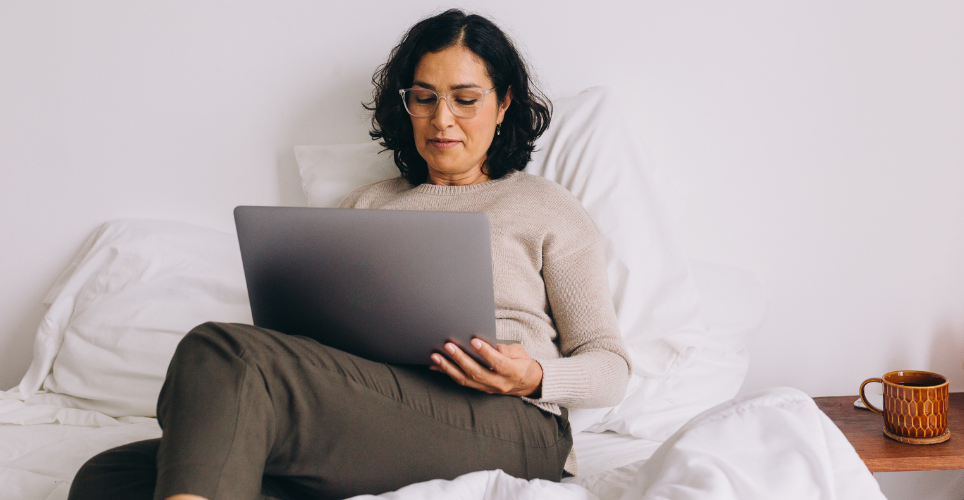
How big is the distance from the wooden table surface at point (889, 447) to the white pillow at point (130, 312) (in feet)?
3.91

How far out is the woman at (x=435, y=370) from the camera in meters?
0.72

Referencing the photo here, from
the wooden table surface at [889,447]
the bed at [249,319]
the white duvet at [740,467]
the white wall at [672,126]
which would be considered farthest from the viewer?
the white wall at [672,126]

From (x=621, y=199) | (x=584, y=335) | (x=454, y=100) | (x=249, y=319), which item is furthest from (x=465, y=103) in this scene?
(x=249, y=319)

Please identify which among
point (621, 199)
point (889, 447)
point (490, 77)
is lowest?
point (889, 447)

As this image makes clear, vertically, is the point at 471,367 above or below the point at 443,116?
below

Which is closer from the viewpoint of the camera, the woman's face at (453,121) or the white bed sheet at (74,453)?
the white bed sheet at (74,453)

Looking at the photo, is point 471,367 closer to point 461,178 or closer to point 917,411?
point 461,178

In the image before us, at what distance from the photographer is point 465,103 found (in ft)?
4.10

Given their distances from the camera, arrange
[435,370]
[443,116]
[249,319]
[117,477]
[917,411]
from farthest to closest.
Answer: [249,319] < [443,116] < [917,411] < [435,370] < [117,477]

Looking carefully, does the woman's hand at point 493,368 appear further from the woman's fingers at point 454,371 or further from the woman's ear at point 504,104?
the woman's ear at point 504,104

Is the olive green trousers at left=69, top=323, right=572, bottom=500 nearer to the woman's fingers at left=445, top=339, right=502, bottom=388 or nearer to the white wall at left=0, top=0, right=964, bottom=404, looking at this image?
the woman's fingers at left=445, top=339, right=502, bottom=388

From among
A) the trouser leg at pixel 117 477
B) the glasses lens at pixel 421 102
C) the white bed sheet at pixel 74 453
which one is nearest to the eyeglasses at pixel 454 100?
the glasses lens at pixel 421 102

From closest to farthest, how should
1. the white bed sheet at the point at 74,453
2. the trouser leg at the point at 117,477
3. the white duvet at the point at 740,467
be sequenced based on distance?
the white duvet at the point at 740,467 → the trouser leg at the point at 117,477 → the white bed sheet at the point at 74,453

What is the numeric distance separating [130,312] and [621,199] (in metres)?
1.05
